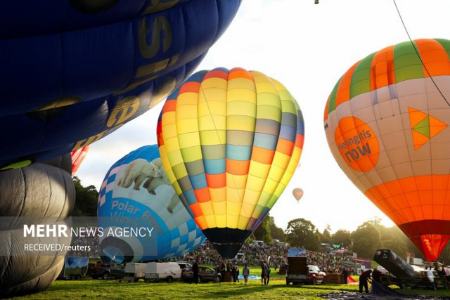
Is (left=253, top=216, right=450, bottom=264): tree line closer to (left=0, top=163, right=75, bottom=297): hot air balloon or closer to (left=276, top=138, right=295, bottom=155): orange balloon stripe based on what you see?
(left=276, top=138, right=295, bottom=155): orange balloon stripe

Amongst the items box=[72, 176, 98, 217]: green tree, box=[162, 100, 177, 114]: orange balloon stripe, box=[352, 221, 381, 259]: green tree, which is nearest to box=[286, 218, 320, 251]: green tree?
box=[352, 221, 381, 259]: green tree

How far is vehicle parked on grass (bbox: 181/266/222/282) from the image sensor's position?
21.3 m

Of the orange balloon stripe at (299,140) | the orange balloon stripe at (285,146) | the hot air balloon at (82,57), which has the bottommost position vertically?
the hot air balloon at (82,57)

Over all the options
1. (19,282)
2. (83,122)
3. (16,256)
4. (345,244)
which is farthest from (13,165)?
(345,244)

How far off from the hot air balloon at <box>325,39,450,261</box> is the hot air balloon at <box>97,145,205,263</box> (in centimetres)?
829

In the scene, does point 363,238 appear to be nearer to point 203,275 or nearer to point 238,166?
point 203,275

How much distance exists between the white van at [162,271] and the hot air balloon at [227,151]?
281 centimetres

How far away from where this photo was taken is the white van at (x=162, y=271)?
68.5ft

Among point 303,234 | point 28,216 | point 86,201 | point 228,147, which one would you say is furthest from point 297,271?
point 303,234

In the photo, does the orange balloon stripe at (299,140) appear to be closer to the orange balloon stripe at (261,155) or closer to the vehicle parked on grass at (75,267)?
the orange balloon stripe at (261,155)

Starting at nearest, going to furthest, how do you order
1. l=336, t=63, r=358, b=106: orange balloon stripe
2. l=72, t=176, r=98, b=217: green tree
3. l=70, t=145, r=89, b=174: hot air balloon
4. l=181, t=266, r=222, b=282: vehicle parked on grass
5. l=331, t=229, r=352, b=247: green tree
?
l=70, t=145, r=89, b=174: hot air balloon
l=336, t=63, r=358, b=106: orange balloon stripe
l=181, t=266, r=222, b=282: vehicle parked on grass
l=72, t=176, r=98, b=217: green tree
l=331, t=229, r=352, b=247: green tree

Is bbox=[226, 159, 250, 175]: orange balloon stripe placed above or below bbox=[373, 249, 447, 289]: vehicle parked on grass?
above

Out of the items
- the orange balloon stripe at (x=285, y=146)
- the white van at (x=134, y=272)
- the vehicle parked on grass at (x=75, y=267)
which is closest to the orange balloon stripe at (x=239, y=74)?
the orange balloon stripe at (x=285, y=146)

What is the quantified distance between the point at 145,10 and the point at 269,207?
16004 mm
